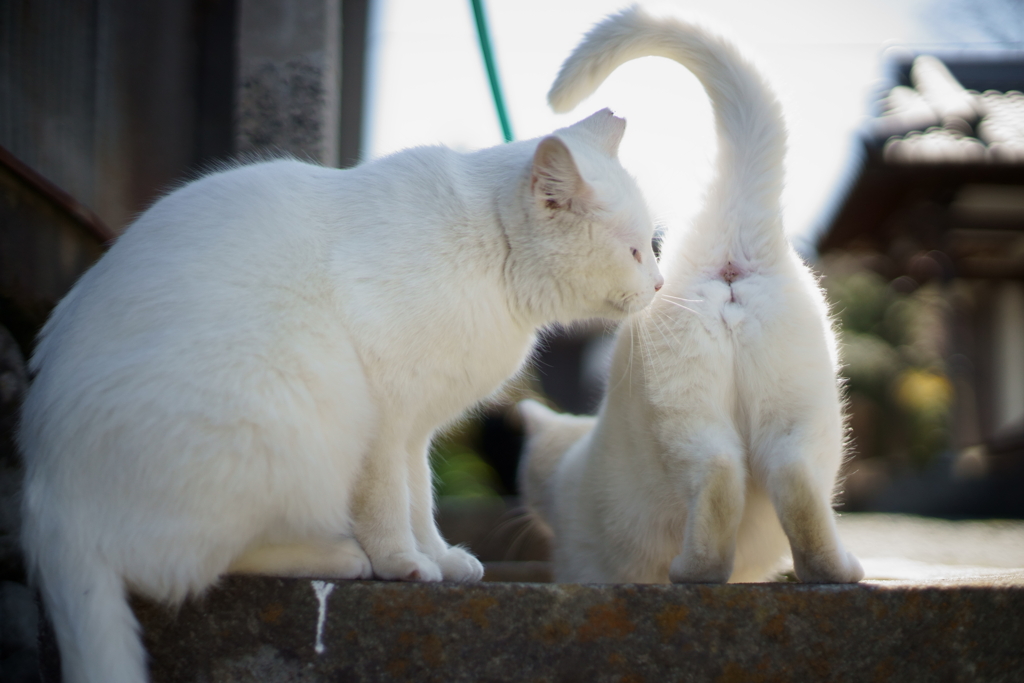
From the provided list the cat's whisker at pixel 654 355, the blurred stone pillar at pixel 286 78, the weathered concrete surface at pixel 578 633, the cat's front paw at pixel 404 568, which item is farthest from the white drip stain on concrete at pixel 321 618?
the blurred stone pillar at pixel 286 78

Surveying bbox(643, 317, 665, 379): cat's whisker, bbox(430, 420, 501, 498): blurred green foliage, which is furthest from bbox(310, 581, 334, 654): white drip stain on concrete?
bbox(430, 420, 501, 498): blurred green foliage

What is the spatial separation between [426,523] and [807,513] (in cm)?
89

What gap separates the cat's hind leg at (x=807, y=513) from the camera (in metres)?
1.59

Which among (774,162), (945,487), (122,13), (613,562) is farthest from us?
(945,487)

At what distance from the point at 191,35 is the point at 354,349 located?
276cm

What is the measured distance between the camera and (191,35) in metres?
3.68

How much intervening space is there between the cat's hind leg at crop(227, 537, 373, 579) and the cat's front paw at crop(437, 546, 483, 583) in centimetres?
27

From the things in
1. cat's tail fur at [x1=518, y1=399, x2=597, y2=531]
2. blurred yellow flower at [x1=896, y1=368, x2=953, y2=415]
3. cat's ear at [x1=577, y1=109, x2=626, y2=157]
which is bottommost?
blurred yellow flower at [x1=896, y1=368, x2=953, y2=415]

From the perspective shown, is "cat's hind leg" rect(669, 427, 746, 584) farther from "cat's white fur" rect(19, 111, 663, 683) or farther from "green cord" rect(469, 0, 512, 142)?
"green cord" rect(469, 0, 512, 142)

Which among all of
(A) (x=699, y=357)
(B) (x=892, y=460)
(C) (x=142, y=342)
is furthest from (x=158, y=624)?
(B) (x=892, y=460)

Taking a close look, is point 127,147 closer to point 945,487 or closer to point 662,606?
point 662,606

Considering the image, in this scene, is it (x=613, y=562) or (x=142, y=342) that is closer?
(x=142, y=342)

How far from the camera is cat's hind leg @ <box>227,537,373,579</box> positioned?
1.59 meters

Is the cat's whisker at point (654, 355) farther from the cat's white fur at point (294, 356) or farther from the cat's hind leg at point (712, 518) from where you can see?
the cat's hind leg at point (712, 518)
